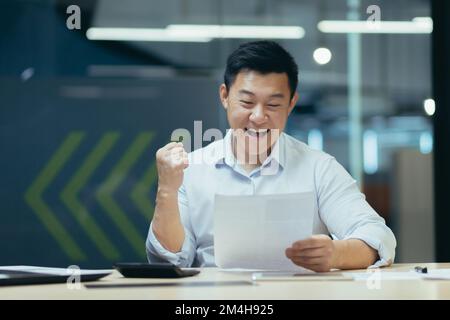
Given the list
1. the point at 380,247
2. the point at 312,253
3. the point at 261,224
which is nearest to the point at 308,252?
the point at 312,253

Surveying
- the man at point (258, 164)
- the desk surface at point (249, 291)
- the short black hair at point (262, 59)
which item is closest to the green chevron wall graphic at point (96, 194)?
the man at point (258, 164)

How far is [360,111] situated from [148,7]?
1235 millimetres

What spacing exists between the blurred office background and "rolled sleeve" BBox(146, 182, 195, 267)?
147 centimetres

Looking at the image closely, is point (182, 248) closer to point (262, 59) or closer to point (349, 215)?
point (349, 215)

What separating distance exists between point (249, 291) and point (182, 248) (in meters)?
0.75

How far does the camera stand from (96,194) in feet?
12.1

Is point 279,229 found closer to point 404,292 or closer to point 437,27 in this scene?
point 404,292

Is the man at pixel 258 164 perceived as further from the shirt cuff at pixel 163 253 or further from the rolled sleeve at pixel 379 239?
the rolled sleeve at pixel 379 239

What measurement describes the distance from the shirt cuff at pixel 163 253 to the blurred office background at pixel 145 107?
5.35 feet

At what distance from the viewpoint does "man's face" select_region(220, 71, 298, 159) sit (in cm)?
221

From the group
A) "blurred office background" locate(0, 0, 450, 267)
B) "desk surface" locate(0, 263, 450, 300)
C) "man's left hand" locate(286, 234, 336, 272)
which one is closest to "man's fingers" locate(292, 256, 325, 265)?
"man's left hand" locate(286, 234, 336, 272)

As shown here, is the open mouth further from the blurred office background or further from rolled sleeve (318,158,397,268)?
the blurred office background

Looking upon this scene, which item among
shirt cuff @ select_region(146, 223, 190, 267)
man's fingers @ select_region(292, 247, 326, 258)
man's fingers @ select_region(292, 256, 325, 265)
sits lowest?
shirt cuff @ select_region(146, 223, 190, 267)

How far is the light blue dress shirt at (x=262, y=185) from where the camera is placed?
2.14 metres
